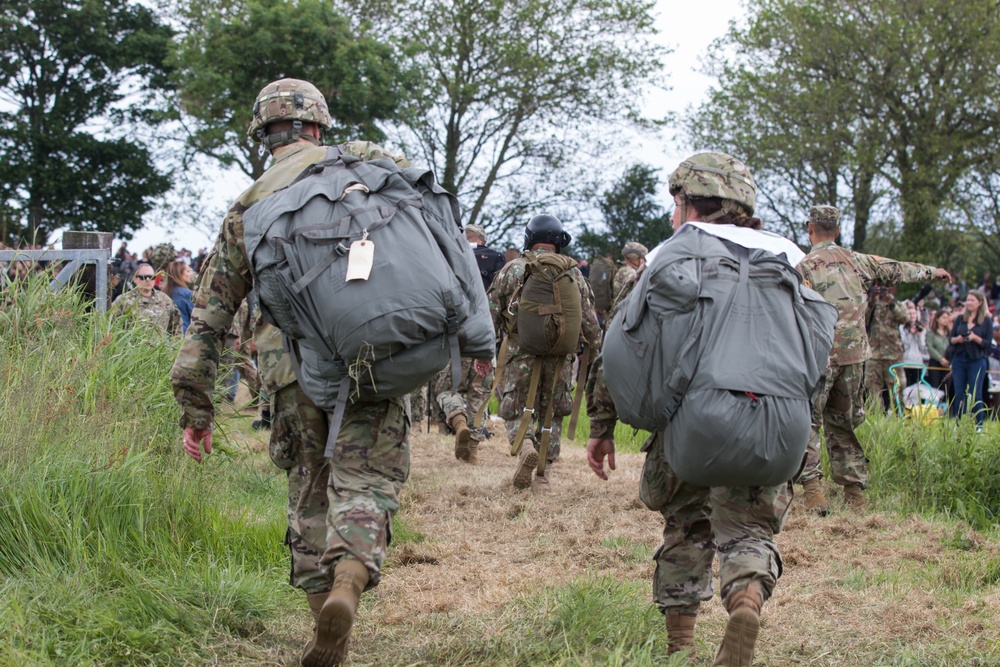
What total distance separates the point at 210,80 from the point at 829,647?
20.8 m

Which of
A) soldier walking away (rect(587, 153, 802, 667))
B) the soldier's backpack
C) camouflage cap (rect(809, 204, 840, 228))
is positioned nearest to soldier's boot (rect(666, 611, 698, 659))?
soldier walking away (rect(587, 153, 802, 667))

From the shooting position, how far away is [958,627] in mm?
4340

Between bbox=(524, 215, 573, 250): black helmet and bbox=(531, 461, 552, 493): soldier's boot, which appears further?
bbox=(531, 461, 552, 493): soldier's boot

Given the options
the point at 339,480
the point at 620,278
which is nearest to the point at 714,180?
the point at 339,480

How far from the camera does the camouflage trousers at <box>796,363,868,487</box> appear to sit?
6906mm

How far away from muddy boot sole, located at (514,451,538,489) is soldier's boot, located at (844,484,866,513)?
2.14m

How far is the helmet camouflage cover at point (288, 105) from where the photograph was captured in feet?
12.6

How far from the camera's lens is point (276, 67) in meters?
23.4

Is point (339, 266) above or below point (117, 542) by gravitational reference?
above

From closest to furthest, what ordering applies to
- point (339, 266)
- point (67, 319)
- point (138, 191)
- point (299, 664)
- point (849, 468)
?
point (339, 266) < point (299, 664) < point (67, 319) < point (849, 468) < point (138, 191)

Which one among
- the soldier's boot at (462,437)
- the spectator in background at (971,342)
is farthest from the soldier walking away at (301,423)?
the spectator in background at (971,342)

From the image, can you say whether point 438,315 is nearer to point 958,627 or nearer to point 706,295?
point 706,295

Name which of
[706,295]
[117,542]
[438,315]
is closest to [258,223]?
[438,315]

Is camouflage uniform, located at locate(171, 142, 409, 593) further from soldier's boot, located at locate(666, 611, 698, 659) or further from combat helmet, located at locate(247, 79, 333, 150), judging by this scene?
soldier's boot, located at locate(666, 611, 698, 659)
